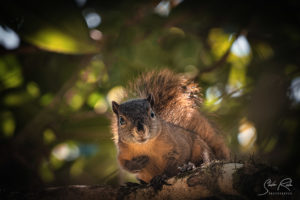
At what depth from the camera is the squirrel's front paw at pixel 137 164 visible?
73.5 inches

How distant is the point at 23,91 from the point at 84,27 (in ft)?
3.73

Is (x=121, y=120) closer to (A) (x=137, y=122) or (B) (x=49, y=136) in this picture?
(A) (x=137, y=122)

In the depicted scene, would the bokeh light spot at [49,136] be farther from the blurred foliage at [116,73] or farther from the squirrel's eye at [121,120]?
the squirrel's eye at [121,120]

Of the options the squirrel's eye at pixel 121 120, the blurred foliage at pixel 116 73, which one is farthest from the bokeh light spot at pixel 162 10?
the squirrel's eye at pixel 121 120

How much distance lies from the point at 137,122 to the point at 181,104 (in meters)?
0.54

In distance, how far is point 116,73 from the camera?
2641 mm

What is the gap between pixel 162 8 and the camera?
2.63 m

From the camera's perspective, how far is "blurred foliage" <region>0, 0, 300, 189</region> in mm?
2357

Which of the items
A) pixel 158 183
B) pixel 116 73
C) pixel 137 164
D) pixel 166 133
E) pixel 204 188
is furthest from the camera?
pixel 116 73

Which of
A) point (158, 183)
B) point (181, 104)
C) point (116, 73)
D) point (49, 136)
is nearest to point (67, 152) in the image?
point (49, 136)

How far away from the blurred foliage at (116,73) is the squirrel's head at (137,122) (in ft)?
1.59

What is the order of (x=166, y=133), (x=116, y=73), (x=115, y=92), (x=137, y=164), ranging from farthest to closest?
(x=115, y=92)
(x=116, y=73)
(x=166, y=133)
(x=137, y=164)

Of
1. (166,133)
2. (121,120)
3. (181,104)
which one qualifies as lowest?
(166,133)

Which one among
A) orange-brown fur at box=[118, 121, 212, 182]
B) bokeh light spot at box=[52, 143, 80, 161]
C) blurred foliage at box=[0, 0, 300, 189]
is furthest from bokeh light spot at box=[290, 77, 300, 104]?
bokeh light spot at box=[52, 143, 80, 161]
